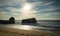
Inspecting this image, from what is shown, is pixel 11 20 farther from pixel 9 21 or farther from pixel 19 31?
pixel 19 31

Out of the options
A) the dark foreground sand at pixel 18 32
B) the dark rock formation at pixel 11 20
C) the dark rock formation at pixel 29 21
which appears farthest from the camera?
the dark rock formation at pixel 11 20

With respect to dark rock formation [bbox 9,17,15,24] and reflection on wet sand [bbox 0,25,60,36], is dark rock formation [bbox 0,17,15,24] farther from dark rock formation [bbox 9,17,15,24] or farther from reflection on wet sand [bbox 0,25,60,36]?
reflection on wet sand [bbox 0,25,60,36]

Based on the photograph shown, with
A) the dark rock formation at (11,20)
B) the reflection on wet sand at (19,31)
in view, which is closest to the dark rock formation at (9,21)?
Answer: the dark rock formation at (11,20)

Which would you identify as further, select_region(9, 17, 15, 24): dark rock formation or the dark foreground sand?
select_region(9, 17, 15, 24): dark rock formation

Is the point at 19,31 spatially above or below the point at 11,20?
below

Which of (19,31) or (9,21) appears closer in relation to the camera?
(19,31)

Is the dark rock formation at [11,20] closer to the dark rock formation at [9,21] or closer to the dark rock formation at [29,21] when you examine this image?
the dark rock formation at [9,21]

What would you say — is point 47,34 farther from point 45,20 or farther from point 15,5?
point 15,5

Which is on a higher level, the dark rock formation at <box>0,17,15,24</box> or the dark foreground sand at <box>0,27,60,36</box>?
the dark rock formation at <box>0,17,15,24</box>

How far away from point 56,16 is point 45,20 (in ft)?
0.80

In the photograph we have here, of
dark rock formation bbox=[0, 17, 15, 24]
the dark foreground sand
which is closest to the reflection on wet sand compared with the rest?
the dark foreground sand

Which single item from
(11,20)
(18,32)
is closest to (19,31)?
(18,32)

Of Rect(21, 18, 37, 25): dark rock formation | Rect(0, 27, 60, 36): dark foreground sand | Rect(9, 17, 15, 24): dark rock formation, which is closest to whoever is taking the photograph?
Rect(0, 27, 60, 36): dark foreground sand

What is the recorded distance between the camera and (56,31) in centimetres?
245
